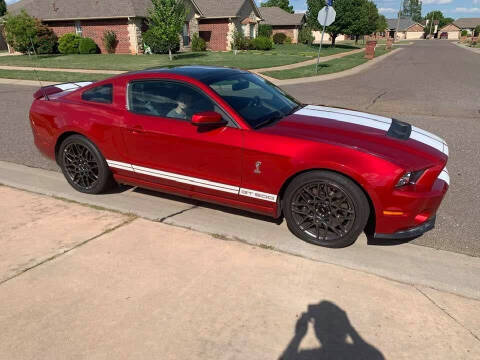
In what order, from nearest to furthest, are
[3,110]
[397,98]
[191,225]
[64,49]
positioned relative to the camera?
[191,225] → [3,110] → [397,98] → [64,49]

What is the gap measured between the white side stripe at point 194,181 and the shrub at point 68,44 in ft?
101

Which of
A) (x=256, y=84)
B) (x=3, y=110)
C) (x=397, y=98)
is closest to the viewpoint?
(x=256, y=84)

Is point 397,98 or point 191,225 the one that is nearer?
point 191,225

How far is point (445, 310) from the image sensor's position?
106 inches

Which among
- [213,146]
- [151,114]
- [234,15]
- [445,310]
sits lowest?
[445,310]

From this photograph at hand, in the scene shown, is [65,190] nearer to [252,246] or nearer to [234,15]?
[252,246]

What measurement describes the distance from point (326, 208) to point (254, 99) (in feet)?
4.82

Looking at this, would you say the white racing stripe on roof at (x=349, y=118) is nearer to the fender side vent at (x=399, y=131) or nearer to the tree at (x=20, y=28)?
the fender side vent at (x=399, y=131)

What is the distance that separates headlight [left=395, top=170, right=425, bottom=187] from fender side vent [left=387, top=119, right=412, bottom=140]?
0.49 meters

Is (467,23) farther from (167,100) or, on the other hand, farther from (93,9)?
(167,100)

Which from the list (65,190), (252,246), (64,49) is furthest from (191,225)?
(64,49)

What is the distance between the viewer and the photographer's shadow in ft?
7.60

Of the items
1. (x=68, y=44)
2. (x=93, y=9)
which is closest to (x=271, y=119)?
→ (x=68, y=44)

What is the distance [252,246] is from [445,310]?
5.38 ft
